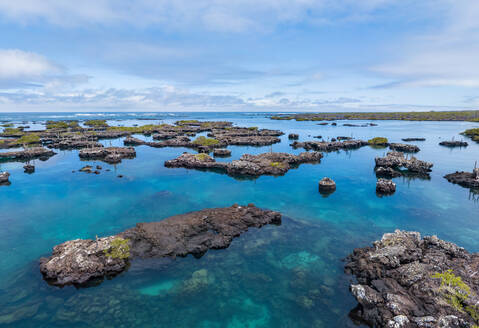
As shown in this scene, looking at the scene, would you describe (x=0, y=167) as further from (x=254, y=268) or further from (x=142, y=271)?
(x=254, y=268)

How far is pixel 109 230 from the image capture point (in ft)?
97.5

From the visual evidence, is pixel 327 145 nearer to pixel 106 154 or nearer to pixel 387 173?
pixel 387 173

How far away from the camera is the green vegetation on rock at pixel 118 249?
74.7ft

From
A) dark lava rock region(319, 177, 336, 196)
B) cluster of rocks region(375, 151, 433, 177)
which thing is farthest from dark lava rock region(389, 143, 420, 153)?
dark lava rock region(319, 177, 336, 196)

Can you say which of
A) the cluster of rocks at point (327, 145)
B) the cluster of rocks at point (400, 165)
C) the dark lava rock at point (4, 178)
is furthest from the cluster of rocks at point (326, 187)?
the dark lava rock at point (4, 178)

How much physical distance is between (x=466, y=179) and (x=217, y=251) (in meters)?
52.5

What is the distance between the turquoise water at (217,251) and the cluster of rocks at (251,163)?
10.2ft

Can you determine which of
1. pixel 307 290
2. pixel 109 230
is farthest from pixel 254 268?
pixel 109 230

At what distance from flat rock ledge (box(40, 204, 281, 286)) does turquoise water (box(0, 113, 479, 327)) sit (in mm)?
1026

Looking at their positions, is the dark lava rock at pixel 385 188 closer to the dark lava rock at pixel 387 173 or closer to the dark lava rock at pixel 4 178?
the dark lava rock at pixel 387 173

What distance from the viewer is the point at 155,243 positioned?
82.0ft

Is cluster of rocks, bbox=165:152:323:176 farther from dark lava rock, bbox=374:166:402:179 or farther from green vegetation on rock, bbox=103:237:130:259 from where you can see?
green vegetation on rock, bbox=103:237:130:259

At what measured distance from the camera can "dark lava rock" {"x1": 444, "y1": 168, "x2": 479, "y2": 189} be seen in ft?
151

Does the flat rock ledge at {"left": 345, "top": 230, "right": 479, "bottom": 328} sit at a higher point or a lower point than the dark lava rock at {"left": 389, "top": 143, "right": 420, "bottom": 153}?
lower
